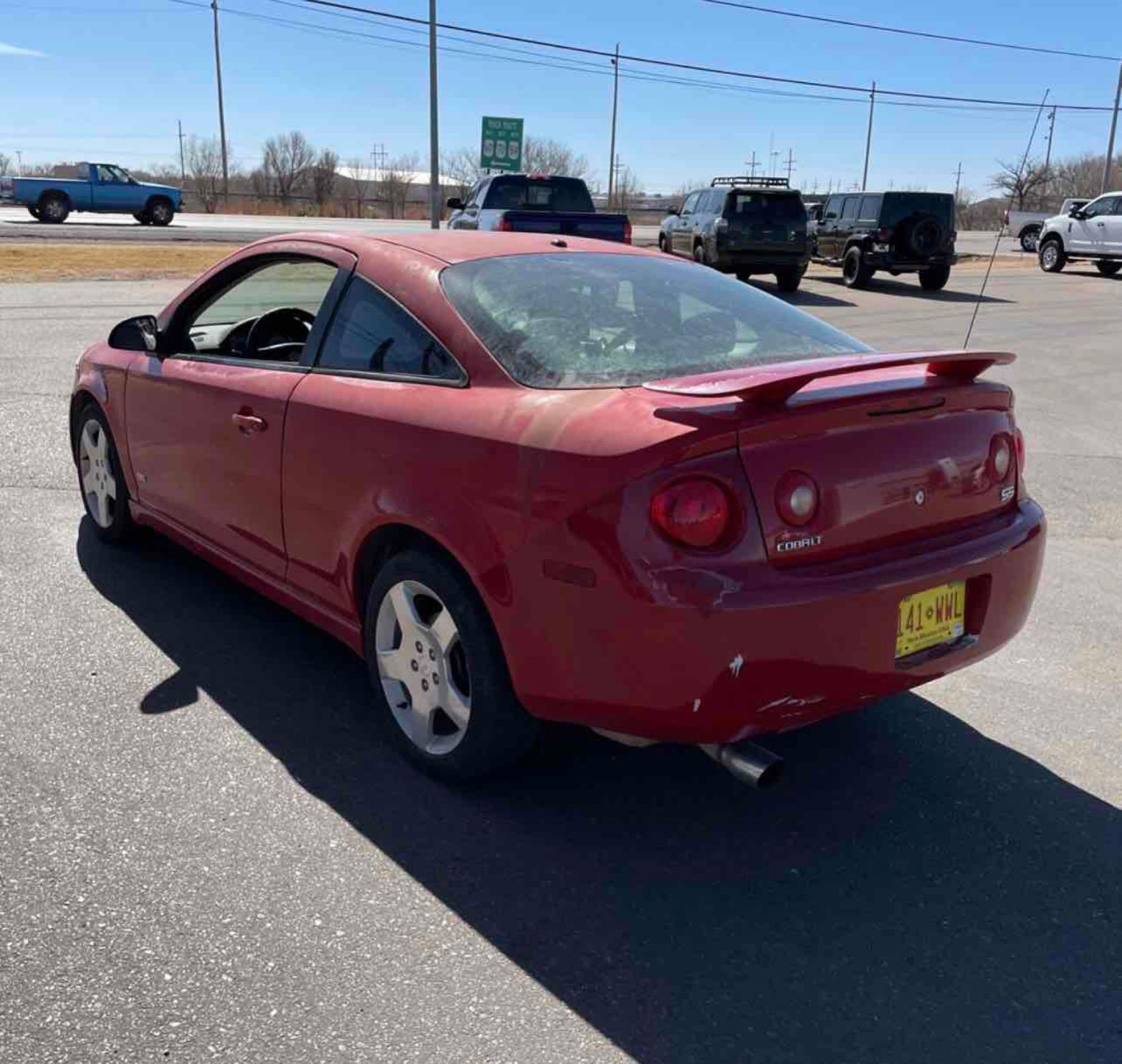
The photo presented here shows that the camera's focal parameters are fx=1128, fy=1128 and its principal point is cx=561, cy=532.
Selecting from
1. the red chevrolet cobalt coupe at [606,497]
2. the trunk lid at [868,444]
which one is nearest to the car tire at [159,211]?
the red chevrolet cobalt coupe at [606,497]

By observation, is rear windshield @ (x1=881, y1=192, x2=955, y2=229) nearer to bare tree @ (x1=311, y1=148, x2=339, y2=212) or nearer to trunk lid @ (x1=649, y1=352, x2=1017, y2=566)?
trunk lid @ (x1=649, y1=352, x2=1017, y2=566)

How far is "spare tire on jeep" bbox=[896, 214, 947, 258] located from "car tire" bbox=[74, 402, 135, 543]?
20.6m

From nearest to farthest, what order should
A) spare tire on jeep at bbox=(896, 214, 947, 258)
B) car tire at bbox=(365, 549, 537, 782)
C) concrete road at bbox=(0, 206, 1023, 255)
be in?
1. car tire at bbox=(365, 549, 537, 782)
2. spare tire on jeep at bbox=(896, 214, 947, 258)
3. concrete road at bbox=(0, 206, 1023, 255)

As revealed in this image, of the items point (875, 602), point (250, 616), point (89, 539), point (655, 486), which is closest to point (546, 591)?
point (655, 486)

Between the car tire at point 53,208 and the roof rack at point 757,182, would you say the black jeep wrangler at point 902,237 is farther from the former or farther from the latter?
the car tire at point 53,208

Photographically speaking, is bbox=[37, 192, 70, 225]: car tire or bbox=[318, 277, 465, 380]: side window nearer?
bbox=[318, 277, 465, 380]: side window

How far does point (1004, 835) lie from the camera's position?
326 centimetres

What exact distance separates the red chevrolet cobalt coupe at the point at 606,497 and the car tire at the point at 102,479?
122 centimetres

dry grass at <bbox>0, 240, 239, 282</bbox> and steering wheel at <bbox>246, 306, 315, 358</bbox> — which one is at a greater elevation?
steering wheel at <bbox>246, 306, 315, 358</bbox>

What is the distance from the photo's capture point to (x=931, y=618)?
3092 mm

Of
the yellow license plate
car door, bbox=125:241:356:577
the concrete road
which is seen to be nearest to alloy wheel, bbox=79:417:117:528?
car door, bbox=125:241:356:577

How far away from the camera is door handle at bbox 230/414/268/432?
3.94 metres

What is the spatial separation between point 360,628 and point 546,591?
1.03 meters

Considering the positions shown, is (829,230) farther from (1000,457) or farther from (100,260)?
(1000,457)
